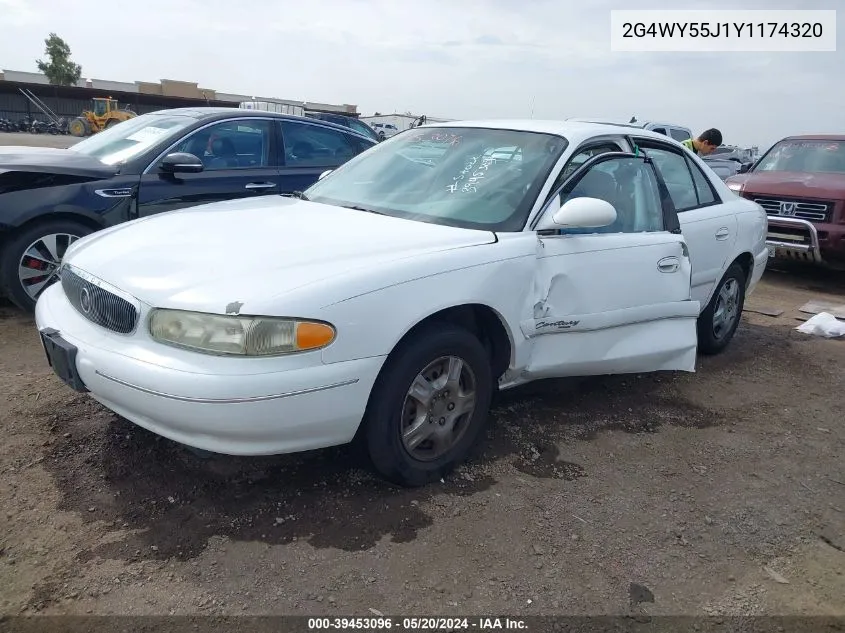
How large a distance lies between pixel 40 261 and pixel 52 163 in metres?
0.76

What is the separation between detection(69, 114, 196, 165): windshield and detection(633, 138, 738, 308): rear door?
3.80 metres

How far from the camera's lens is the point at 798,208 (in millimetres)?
8453

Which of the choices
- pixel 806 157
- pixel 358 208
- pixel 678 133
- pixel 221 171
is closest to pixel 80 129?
pixel 678 133

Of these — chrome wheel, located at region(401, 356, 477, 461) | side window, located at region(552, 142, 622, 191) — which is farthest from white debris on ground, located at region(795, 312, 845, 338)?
chrome wheel, located at region(401, 356, 477, 461)

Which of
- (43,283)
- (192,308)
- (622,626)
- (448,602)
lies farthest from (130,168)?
(622,626)

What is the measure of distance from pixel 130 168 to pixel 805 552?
5026 mm

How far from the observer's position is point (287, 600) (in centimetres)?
223

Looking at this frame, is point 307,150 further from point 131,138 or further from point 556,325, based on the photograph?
point 556,325

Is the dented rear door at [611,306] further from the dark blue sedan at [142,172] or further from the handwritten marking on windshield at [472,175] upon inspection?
the dark blue sedan at [142,172]

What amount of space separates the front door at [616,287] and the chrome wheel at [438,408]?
1.36ft

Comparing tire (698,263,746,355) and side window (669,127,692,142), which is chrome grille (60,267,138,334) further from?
side window (669,127,692,142)

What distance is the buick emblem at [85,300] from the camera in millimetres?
2830

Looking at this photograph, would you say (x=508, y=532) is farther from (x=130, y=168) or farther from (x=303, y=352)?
(x=130, y=168)

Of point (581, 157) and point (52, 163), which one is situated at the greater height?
point (52, 163)
